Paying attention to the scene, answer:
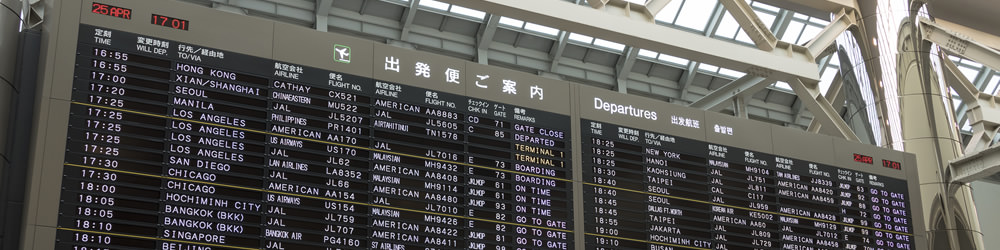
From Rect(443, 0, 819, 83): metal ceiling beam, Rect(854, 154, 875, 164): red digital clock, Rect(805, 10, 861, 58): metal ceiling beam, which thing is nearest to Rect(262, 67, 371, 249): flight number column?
Rect(443, 0, 819, 83): metal ceiling beam

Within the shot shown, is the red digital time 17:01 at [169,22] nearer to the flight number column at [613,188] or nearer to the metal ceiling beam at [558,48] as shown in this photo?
the flight number column at [613,188]

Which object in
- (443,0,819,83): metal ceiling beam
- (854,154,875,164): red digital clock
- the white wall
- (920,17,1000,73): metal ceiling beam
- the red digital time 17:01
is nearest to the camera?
the red digital time 17:01

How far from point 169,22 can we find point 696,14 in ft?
50.5

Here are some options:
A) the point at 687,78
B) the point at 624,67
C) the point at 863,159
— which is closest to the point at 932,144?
the point at 863,159

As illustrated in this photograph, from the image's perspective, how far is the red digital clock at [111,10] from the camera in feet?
A: 27.4

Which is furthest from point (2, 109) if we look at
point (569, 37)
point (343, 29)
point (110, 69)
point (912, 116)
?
point (569, 37)

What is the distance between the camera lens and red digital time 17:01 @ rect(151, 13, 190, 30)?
28.2 feet

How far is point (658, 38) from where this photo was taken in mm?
12023

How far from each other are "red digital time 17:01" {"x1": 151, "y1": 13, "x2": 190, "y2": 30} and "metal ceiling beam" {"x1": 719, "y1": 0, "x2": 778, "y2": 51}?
6358mm

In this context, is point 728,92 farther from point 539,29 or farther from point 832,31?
point 539,29

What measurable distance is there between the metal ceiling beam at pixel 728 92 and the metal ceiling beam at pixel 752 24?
4.89 feet

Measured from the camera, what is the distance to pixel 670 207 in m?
10.5

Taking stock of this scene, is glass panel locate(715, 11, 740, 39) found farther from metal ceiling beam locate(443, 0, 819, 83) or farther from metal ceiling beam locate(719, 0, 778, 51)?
metal ceiling beam locate(719, 0, 778, 51)

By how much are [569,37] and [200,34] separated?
41.6 ft
